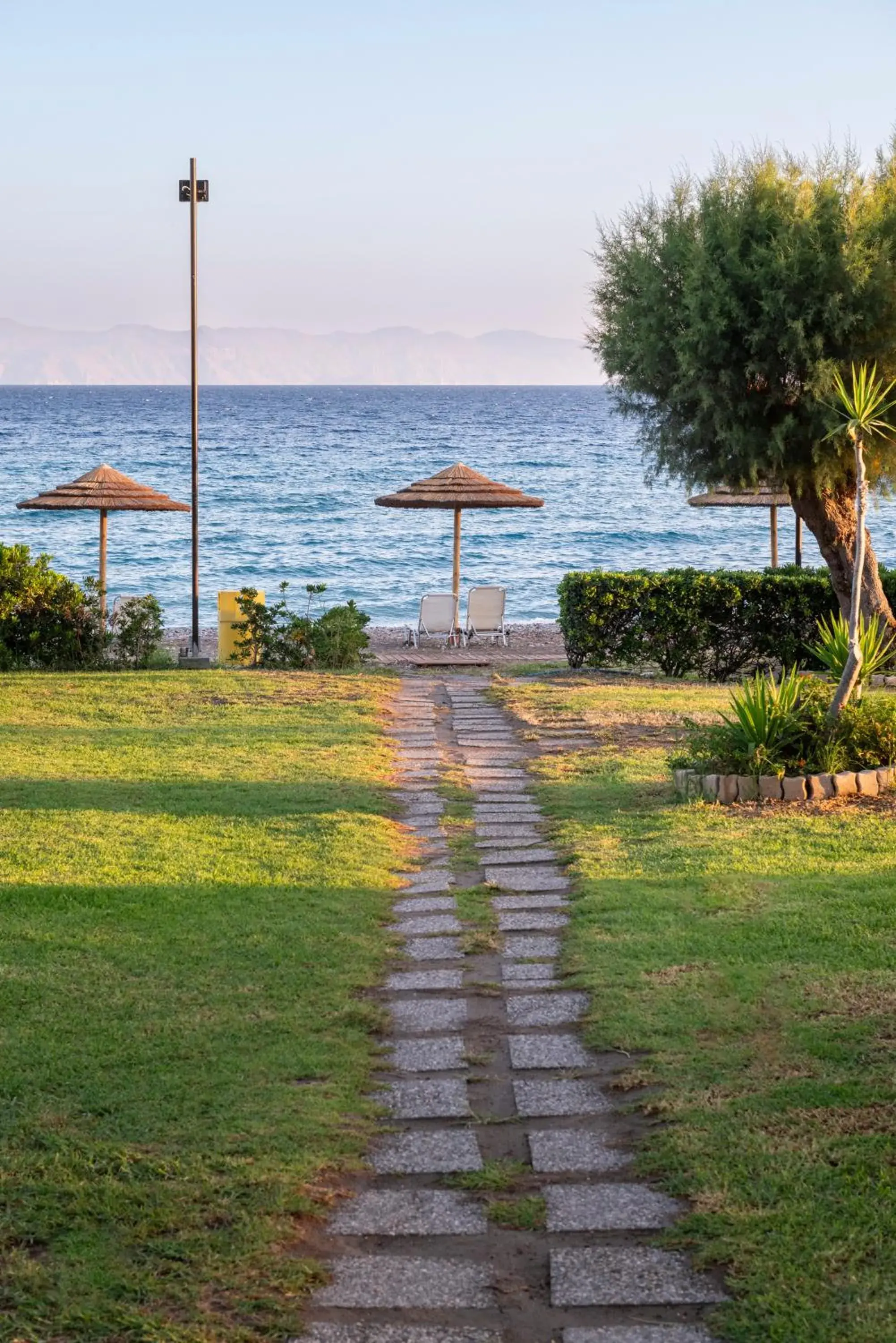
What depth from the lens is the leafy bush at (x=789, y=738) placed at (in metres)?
8.44

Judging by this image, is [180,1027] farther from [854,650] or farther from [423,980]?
[854,650]

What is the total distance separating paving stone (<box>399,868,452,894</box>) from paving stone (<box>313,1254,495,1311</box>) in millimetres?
3299

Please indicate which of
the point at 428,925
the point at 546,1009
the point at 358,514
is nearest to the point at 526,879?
the point at 428,925

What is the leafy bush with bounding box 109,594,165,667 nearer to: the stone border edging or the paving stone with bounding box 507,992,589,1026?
the stone border edging

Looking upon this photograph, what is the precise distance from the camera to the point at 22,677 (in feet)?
44.7

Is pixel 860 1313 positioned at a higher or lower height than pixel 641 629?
lower

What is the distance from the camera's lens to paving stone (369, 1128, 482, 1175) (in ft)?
12.5

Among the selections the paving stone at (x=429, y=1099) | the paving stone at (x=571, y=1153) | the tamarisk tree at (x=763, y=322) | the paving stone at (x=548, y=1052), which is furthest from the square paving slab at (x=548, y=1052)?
the tamarisk tree at (x=763, y=322)

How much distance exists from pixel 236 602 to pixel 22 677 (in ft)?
9.91

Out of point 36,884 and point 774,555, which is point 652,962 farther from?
point 774,555

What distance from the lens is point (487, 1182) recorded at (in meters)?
3.70

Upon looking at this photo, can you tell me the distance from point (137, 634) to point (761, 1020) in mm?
10983

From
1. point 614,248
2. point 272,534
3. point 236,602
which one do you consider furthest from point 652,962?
point 272,534

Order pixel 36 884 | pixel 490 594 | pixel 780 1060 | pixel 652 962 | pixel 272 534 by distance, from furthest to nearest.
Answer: pixel 272 534 < pixel 490 594 < pixel 36 884 < pixel 652 962 < pixel 780 1060
